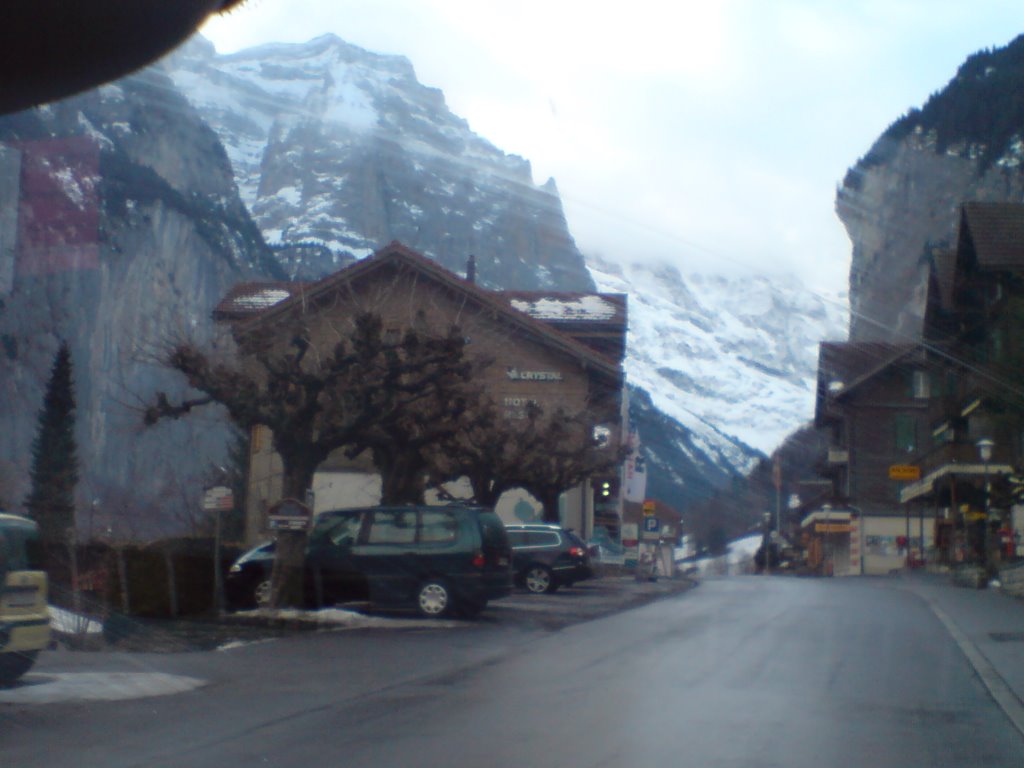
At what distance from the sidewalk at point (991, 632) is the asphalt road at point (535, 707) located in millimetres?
207

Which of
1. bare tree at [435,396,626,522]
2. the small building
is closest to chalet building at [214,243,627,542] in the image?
bare tree at [435,396,626,522]

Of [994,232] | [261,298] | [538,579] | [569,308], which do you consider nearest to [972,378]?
[994,232]

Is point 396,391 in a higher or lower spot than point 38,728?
higher

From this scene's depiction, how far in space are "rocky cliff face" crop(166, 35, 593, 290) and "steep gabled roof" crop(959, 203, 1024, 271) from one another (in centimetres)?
2474

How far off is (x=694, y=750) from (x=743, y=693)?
9.75ft

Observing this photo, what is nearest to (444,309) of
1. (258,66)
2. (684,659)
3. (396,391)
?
(396,391)

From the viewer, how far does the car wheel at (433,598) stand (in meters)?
19.5

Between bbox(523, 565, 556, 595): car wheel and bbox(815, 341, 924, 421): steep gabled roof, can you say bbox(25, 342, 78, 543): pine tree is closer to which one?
bbox(523, 565, 556, 595): car wheel

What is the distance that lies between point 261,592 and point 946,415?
34612mm

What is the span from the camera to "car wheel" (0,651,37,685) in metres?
10.5

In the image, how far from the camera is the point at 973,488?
48.8 m

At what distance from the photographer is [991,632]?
1781 centimetres

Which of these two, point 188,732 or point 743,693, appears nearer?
point 188,732

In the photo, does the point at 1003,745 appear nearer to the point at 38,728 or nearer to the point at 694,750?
the point at 694,750
